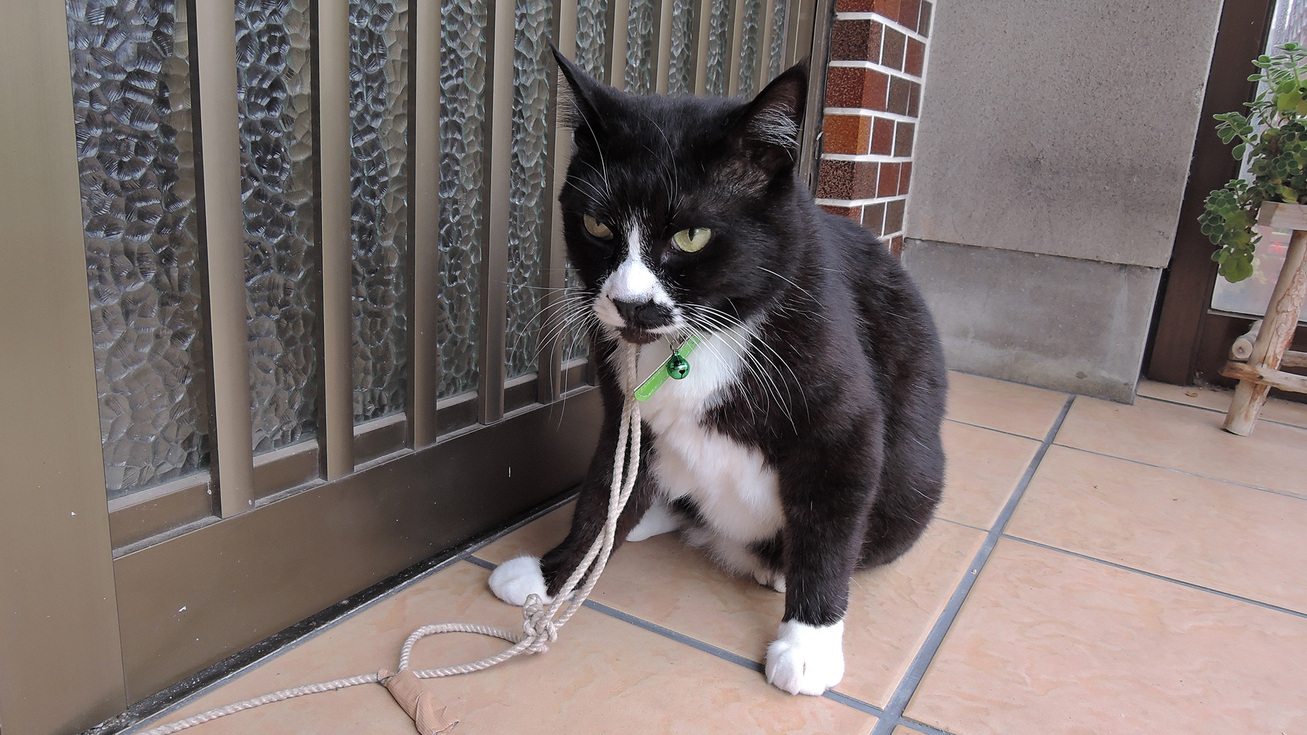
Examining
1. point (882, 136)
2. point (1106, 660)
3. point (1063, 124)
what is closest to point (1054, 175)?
point (1063, 124)

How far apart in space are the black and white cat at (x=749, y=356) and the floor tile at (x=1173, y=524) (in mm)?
479

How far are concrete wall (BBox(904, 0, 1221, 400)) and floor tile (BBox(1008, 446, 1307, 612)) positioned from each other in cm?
68

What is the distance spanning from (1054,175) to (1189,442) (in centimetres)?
84

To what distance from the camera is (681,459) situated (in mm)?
1133

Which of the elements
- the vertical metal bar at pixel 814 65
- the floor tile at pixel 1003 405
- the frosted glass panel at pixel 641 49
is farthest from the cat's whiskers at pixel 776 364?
the floor tile at pixel 1003 405

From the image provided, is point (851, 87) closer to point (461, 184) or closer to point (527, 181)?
point (527, 181)

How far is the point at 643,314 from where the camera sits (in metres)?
0.93

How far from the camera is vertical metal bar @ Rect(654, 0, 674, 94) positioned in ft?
5.19

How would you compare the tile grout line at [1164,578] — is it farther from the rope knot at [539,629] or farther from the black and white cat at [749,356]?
the rope knot at [539,629]

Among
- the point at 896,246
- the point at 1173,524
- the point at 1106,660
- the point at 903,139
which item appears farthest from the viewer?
the point at 896,246

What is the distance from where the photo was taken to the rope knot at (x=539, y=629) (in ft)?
3.37

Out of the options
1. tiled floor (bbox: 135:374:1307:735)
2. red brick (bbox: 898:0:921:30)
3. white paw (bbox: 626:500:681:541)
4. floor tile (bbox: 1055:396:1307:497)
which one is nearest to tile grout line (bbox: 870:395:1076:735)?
tiled floor (bbox: 135:374:1307:735)

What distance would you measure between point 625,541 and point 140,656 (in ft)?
2.31

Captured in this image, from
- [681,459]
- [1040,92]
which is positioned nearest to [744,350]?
[681,459]
